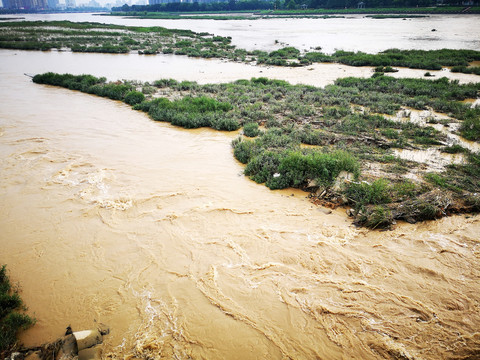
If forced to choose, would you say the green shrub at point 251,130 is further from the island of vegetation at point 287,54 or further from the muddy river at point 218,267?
the island of vegetation at point 287,54

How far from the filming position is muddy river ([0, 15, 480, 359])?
396 centimetres

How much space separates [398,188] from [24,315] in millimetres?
8242

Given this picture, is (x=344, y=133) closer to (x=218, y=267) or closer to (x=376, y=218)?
(x=376, y=218)

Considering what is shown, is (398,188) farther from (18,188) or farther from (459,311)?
(18,188)

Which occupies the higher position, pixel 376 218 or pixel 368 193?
pixel 368 193

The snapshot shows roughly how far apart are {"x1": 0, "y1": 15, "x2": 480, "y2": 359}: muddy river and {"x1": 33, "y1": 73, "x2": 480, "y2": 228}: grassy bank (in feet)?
1.92

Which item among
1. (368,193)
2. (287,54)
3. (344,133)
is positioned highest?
(287,54)

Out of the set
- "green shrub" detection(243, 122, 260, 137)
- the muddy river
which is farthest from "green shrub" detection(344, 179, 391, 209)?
"green shrub" detection(243, 122, 260, 137)

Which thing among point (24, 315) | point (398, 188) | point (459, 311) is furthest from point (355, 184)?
point (24, 315)

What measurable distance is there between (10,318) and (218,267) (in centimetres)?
328

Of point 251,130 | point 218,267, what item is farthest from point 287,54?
point 218,267

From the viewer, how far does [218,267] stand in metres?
5.20

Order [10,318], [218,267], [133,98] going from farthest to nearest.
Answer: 1. [133,98]
2. [218,267]
3. [10,318]

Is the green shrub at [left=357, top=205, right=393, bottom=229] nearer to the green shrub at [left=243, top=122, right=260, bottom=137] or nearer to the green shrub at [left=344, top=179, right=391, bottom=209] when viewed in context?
the green shrub at [left=344, top=179, right=391, bottom=209]
